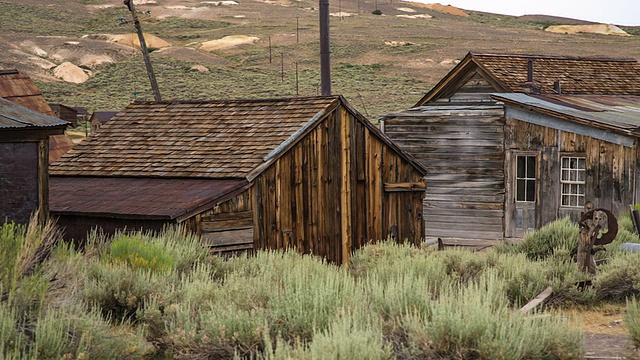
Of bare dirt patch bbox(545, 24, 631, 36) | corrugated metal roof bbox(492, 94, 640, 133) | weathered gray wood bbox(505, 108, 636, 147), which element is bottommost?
weathered gray wood bbox(505, 108, 636, 147)

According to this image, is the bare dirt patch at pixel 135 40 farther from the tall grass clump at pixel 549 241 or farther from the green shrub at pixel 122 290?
the green shrub at pixel 122 290

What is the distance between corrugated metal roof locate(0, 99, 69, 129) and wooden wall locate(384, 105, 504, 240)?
11675 mm

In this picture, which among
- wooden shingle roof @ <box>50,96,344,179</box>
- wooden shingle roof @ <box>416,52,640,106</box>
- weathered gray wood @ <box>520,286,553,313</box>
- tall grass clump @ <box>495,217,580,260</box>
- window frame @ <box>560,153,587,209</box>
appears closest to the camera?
weathered gray wood @ <box>520,286,553,313</box>

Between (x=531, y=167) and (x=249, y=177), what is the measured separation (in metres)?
8.71

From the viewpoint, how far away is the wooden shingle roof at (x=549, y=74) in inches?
912

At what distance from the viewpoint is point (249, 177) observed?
47.0 ft

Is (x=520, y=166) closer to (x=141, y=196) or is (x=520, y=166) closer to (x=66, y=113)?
(x=141, y=196)

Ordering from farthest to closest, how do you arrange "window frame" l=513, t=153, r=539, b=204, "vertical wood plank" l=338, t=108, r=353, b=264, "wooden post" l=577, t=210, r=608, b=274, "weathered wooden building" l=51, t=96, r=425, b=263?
"window frame" l=513, t=153, r=539, b=204 < "vertical wood plank" l=338, t=108, r=353, b=264 < "weathered wooden building" l=51, t=96, r=425, b=263 < "wooden post" l=577, t=210, r=608, b=274

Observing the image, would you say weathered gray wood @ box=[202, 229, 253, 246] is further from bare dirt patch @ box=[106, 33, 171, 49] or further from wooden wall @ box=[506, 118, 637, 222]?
bare dirt patch @ box=[106, 33, 171, 49]

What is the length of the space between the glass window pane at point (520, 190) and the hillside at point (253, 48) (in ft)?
107

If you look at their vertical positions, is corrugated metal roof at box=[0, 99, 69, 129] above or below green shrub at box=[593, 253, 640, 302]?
above

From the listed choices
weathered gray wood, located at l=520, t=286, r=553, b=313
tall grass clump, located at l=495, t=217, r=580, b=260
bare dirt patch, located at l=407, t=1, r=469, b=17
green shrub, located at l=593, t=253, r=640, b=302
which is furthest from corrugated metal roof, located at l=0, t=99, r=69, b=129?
bare dirt patch, located at l=407, t=1, r=469, b=17

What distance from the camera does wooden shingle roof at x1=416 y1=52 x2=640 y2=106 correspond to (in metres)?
23.2

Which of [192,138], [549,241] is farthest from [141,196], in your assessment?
[549,241]
